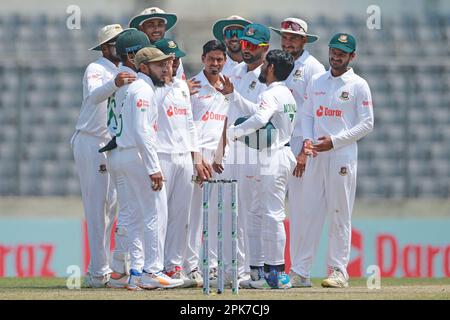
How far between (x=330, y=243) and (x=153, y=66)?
Result: 6.86 feet

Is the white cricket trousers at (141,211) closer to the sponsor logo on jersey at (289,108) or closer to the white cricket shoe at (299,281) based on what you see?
the sponsor logo on jersey at (289,108)

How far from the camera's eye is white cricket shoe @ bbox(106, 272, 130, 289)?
1047cm

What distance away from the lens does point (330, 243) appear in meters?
10.9

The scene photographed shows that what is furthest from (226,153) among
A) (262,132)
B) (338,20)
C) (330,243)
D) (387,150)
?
(338,20)

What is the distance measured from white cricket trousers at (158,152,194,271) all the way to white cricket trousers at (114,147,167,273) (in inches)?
14.4

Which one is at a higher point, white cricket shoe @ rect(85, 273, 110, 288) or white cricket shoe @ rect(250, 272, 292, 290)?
white cricket shoe @ rect(250, 272, 292, 290)

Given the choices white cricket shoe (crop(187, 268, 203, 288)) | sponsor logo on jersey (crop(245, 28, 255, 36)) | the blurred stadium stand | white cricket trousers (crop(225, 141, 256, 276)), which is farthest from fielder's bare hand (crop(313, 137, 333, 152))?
the blurred stadium stand

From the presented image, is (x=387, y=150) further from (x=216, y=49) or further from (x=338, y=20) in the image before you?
(x=216, y=49)

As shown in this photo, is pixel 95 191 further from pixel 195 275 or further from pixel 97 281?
pixel 195 275

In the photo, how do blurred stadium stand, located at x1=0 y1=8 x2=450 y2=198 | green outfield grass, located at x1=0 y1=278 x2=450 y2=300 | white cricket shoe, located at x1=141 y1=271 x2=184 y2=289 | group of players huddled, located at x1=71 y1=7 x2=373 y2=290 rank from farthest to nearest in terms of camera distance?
blurred stadium stand, located at x1=0 y1=8 x2=450 y2=198 → group of players huddled, located at x1=71 y1=7 x2=373 y2=290 → white cricket shoe, located at x1=141 y1=271 x2=184 y2=289 → green outfield grass, located at x1=0 y1=278 x2=450 y2=300

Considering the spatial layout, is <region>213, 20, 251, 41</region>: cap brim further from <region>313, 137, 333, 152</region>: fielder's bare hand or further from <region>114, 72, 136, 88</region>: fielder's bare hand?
<region>114, 72, 136, 88</region>: fielder's bare hand

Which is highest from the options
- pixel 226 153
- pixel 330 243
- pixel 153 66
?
pixel 153 66

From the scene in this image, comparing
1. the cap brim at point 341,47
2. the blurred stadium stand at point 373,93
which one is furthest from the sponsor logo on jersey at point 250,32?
the blurred stadium stand at point 373,93

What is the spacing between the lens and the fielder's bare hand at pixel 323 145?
10781mm
